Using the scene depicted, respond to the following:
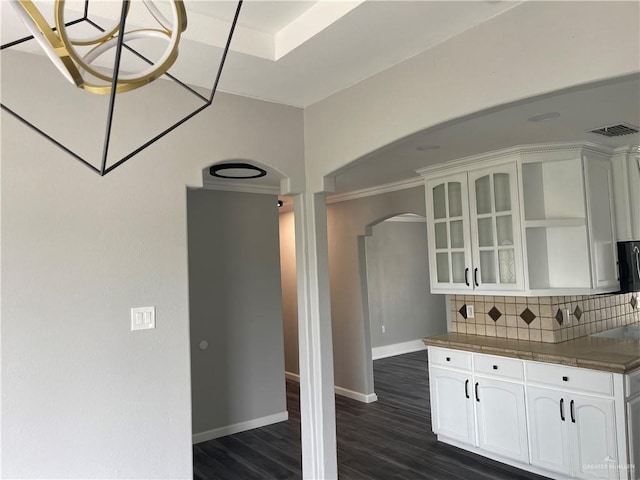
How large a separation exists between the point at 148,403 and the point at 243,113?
1728 mm

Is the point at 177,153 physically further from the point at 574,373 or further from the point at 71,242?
the point at 574,373

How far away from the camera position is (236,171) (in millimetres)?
3801

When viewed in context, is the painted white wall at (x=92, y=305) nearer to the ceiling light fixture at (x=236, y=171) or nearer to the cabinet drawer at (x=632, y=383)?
the ceiling light fixture at (x=236, y=171)

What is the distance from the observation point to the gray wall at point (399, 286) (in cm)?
771

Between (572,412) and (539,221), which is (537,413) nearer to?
(572,412)

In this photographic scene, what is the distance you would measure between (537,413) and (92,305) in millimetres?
3091

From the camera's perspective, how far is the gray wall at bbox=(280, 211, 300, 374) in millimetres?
6320

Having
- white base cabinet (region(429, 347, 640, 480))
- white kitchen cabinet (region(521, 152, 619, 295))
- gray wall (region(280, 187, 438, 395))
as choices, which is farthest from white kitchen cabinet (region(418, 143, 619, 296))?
gray wall (region(280, 187, 438, 395))

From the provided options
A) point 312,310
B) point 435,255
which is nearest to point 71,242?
point 312,310

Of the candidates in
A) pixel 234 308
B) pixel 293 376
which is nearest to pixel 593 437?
pixel 234 308

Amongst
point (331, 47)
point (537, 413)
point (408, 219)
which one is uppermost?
point (331, 47)

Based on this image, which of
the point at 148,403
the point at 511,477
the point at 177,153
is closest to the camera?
the point at 148,403

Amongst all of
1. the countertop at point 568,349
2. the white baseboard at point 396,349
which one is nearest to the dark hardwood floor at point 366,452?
the countertop at point 568,349

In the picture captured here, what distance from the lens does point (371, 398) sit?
539 cm
